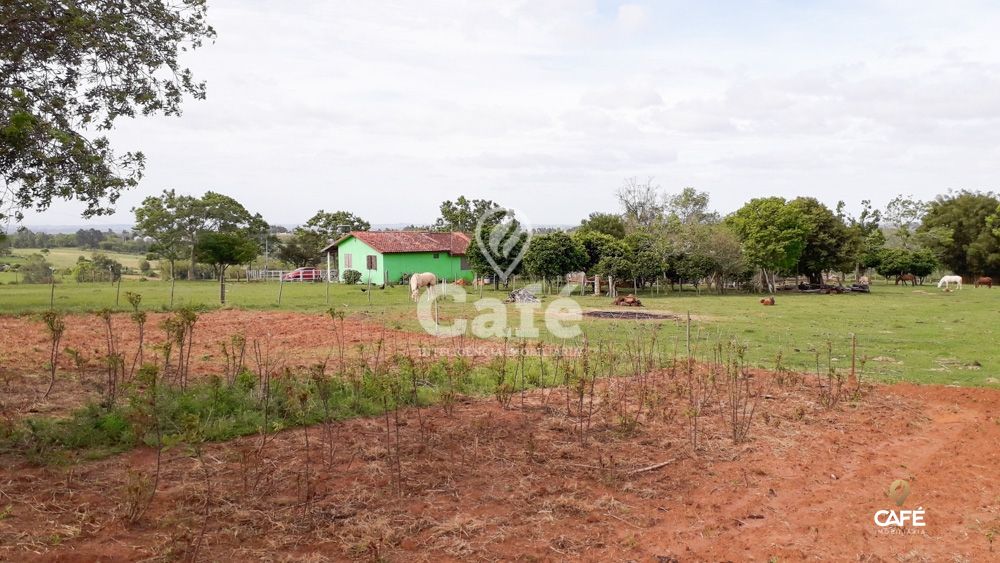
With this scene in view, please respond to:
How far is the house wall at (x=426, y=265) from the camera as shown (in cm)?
3675

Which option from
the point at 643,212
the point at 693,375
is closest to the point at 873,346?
the point at 693,375

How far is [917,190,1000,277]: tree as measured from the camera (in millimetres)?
45894

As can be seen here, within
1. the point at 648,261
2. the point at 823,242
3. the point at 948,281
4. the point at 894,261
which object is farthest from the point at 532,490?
the point at 894,261

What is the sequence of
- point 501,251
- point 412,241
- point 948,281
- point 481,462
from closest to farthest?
point 481,462 → point 501,251 → point 948,281 → point 412,241

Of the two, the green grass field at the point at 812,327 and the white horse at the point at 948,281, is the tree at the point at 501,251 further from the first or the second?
the white horse at the point at 948,281

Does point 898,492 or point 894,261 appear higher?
point 894,261

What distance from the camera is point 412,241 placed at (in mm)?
38844

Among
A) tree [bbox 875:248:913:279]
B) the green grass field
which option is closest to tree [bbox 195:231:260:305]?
the green grass field

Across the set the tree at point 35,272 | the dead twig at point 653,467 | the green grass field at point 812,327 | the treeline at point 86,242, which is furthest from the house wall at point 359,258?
the treeline at point 86,242

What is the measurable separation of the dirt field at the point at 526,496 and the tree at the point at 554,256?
73.1 ft

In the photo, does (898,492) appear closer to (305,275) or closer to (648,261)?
(648,261)

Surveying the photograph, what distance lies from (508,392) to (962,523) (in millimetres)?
4677

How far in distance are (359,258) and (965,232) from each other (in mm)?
47127

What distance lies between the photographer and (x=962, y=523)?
4922 millimetres
